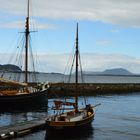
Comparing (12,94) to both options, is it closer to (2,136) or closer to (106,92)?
(2,136)

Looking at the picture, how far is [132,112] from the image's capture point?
62031 millimetres

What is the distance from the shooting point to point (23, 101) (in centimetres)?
6234

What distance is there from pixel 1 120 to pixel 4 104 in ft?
37.6

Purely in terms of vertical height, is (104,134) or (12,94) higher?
(12,94)

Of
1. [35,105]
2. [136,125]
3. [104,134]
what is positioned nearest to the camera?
[104,134]

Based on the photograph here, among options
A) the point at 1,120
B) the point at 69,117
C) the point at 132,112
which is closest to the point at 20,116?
the point at 1,120

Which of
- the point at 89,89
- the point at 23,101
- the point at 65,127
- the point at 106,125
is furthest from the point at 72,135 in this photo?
the point at 89,89

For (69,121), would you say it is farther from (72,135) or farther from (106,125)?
(106,125)

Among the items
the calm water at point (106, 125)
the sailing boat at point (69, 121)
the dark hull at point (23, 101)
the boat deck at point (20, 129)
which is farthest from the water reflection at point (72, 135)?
the dark hull at point (23, 101)

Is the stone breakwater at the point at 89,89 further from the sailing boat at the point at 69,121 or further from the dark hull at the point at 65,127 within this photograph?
the dark hull at the point at 65,127

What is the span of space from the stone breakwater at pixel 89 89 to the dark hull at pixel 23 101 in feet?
54.6

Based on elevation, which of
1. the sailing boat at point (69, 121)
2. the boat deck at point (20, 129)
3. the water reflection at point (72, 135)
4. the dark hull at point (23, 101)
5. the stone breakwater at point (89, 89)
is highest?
the stone breakwater at point (89, 89)

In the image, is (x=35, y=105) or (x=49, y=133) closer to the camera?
(x=49, y=133)

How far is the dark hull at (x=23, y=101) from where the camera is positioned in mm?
60475
